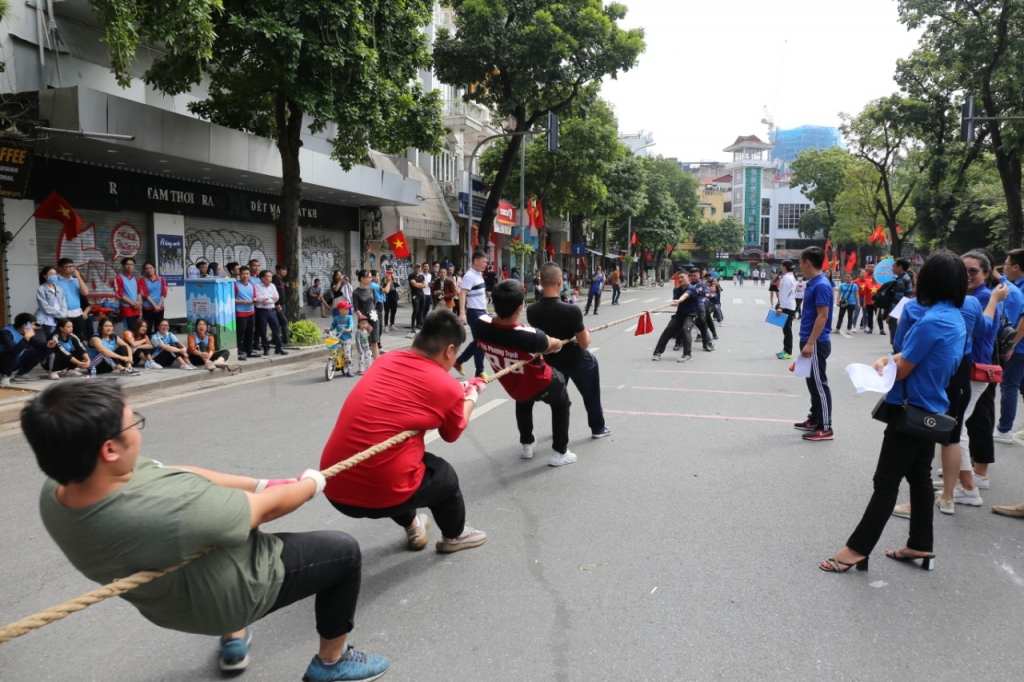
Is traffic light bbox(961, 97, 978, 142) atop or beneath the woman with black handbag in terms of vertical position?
atop

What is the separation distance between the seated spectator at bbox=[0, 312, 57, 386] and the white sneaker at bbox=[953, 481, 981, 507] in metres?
10.2

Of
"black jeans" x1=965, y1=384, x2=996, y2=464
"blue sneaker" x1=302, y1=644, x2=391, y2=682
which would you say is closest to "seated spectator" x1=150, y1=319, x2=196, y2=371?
"blue sneaker" x1=302, y1=644, x2=391, y2=682

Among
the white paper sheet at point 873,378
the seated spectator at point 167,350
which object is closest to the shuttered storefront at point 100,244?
the seated spectator at point 167,350

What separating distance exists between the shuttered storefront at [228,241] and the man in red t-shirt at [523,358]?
14.2m

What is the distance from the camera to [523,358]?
5258 mm

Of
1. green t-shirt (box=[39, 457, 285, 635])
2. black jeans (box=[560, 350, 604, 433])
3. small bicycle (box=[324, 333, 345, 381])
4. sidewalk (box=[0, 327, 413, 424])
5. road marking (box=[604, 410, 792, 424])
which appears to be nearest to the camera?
green t-shirt (box=[39, 457, 285, 635])

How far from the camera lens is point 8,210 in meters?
12.4

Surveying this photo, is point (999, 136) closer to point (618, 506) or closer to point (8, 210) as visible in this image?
point (618, 506)

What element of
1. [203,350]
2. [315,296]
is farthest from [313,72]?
[315,296]

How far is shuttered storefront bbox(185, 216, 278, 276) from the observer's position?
17.6 meters

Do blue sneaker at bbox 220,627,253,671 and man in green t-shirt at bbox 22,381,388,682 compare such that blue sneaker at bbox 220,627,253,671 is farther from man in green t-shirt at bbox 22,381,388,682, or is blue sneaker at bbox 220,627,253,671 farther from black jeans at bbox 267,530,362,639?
man in green t-shirt at bbox 22,381,388,682

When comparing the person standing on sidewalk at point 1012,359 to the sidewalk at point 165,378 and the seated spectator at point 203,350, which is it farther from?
the seated spectator at point 203,350

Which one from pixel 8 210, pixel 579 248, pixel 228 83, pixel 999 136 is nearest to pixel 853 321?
pixel 999 136

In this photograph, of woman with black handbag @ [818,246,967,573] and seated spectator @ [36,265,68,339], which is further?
seated spectator @ [36,265,68,339]
